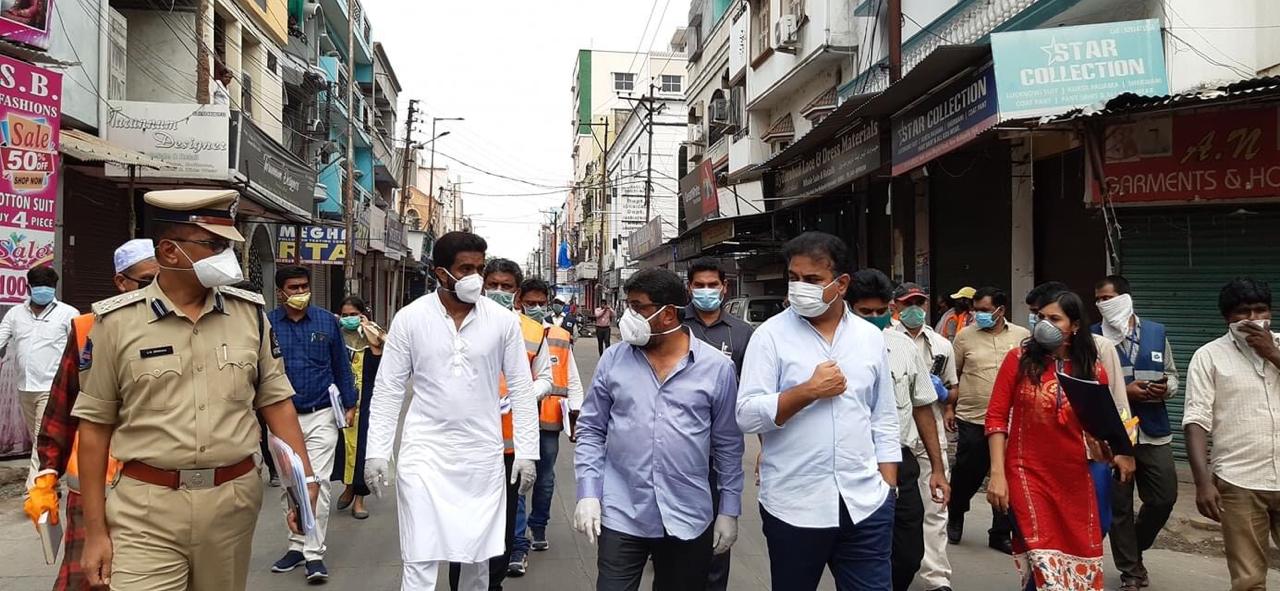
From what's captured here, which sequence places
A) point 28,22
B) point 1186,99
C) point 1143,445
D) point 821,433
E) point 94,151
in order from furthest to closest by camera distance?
point 94,151 → point 28,22 → point 1186,99 → point 1143,445 → point 821,433

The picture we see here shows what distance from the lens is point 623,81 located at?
251ft

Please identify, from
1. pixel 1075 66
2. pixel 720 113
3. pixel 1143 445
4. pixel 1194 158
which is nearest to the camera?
pixel 1143 445

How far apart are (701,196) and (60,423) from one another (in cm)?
1984

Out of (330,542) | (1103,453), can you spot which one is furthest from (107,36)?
(1103,453)

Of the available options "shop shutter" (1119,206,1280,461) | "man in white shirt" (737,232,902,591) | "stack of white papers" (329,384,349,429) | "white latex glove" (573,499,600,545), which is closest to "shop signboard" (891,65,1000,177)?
"shop shutter" (1119,206,1280,461)

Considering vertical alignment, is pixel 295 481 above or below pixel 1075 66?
below

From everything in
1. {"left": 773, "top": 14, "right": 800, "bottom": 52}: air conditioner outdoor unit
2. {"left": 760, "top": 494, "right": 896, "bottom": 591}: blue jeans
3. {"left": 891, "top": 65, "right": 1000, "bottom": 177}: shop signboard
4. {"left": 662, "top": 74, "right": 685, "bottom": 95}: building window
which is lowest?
{"left": 760, "top": 494, "right": 896, "bottom": 591}: blue jeans

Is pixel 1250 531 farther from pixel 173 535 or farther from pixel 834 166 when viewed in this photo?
pixel 834 166

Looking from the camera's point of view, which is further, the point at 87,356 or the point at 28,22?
the point at 28,22

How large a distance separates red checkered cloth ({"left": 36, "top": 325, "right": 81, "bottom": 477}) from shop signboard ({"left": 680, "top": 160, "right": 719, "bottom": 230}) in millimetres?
17516

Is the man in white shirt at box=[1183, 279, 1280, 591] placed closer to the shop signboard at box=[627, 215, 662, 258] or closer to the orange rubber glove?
the orange rubber glove

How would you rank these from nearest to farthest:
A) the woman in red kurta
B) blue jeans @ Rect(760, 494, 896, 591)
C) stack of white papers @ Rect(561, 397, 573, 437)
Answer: blue jeans @ Rect(760, 494, 896, 591), the woman in red kurta, stack of white papers @ Rect(561, 397, 573, 437)

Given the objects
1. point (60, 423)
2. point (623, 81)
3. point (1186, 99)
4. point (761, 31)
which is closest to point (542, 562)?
point (60, 423)

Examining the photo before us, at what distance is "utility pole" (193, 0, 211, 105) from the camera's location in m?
17.3
